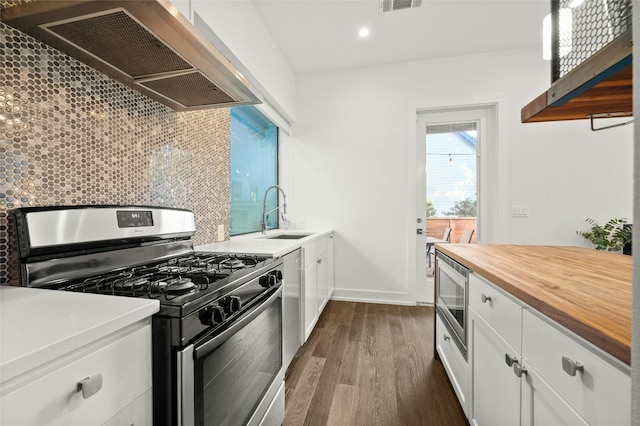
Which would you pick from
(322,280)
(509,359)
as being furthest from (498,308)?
(322,280)

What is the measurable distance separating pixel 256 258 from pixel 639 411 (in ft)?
4.16

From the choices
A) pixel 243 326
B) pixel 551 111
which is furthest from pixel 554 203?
pixel 243 326

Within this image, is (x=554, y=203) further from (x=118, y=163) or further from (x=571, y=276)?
(x=118, y=163)

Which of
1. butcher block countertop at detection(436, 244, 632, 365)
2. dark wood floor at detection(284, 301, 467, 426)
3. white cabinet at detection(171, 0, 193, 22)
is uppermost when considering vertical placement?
white cabinet at detection(171, 0, 193, 22)

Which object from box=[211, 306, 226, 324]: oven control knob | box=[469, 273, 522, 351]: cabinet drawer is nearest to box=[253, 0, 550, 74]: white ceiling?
box=[469, 273, 522, 351]: cabinet drawer

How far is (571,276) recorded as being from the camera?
0.98 meters

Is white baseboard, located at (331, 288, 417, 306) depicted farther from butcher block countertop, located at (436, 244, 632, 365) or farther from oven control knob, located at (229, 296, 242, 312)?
oven control knob, located at (229, 296, 242, 312)

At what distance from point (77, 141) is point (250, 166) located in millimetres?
1630

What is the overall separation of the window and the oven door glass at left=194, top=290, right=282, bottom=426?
1236mm

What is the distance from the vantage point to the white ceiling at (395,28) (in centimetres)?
234

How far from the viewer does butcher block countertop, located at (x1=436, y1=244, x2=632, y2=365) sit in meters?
0.55

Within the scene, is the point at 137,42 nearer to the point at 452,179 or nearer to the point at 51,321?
the point at 51,321

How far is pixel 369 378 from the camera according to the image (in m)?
1.76

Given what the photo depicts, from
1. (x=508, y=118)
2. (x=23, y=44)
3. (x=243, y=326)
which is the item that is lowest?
(x=243, y=326)
